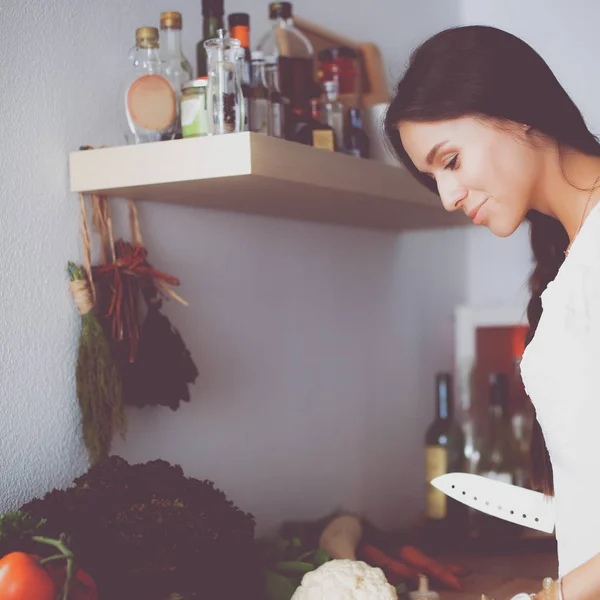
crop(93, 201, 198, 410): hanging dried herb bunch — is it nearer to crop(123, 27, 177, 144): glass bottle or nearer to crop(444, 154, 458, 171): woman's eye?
crop(123, 27, 177, 144): glass bottle

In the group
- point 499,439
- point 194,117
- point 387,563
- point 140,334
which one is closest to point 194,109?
point 194,117

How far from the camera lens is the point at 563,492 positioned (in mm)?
1044

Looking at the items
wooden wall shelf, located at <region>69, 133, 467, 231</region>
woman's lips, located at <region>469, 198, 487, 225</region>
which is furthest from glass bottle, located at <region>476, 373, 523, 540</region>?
woman's lips, located at <region>469, 198, 487, 225</region>

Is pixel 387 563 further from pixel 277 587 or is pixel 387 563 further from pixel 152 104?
pixel 152 104

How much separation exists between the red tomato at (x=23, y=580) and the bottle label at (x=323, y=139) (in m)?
0.77

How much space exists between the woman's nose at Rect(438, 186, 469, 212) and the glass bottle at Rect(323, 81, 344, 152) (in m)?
0.49

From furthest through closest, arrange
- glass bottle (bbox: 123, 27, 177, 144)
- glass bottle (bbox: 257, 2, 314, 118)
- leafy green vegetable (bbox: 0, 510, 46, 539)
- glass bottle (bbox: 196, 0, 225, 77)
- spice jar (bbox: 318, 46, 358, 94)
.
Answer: spice jar (bbox: 318, 46, 358, 94) < glass bottle (bbox: 257, 2, 314, 118) < glass bottle (bbox: 196, 0, 225, 77) < glass bottle (bbox: 123, 27, 177, 144) < leafy green vegetable (bbox: 0, 510, 46, 539)

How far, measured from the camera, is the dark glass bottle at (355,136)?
160 centimetres

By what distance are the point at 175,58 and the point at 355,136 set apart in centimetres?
36

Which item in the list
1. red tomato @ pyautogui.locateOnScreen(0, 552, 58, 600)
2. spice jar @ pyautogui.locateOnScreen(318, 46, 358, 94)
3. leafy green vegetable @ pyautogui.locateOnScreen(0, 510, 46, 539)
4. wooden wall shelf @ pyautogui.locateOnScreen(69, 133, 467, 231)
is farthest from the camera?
spice jar @ pyautogui.locateOnScreen(318, 46, 358, 94)

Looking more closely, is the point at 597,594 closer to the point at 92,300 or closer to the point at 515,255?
the point at 92,300

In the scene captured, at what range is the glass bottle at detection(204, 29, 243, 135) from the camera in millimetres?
1245

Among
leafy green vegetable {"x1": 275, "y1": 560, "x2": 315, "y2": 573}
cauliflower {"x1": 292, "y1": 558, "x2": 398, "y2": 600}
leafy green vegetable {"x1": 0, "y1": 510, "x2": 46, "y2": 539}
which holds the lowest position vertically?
leafy green vegetable {"x1": 275, "y1": 560, "x2": 315, "y2": 573}

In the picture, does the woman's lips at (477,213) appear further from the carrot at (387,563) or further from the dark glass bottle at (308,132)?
the carrot at (387,563)
